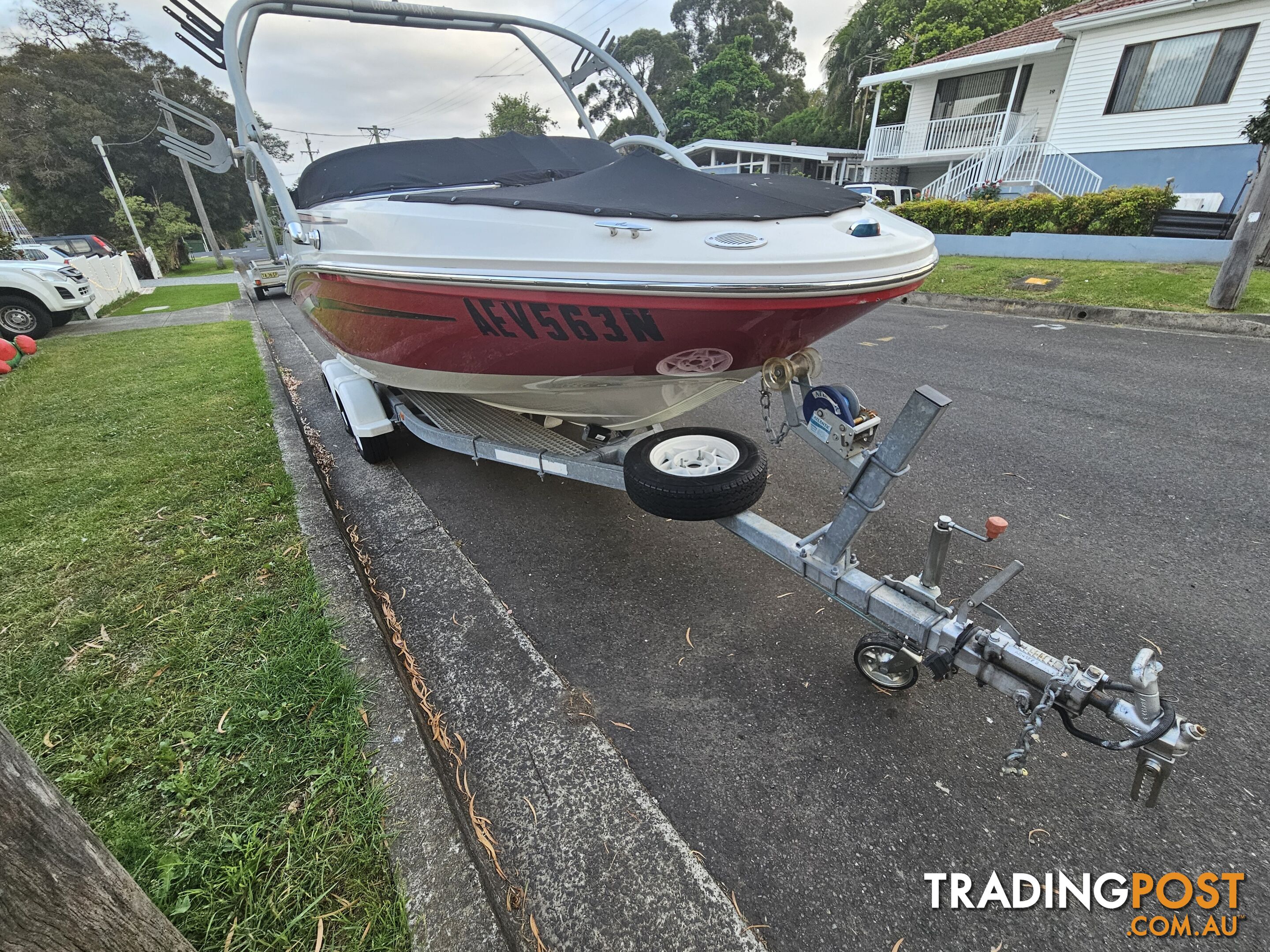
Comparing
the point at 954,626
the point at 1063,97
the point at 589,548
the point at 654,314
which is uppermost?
the point at 1063,97

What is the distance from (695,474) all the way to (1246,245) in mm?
7321

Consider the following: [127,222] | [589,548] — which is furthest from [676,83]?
[589,548]

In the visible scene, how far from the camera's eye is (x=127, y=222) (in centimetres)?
2283

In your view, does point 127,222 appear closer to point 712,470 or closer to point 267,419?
point 267,419

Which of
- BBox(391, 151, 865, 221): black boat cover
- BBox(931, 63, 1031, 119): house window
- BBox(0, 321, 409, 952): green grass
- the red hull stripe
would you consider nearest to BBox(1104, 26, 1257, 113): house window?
BBox(931, 63, 1031, 119): house window

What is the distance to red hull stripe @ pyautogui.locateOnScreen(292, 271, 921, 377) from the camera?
6.36 ft

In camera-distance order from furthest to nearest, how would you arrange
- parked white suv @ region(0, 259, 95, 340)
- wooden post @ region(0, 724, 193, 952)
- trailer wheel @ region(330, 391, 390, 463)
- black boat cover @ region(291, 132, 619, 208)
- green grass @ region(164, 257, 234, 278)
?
green grass @ region(164, 257, 234, 278) → parked white suv @ region(0, 259, 95, 340) → trailer wheel @ region(330, 391, 390, 463) → black boat cover @ region(291, 132, 619, 208) → wooden post @ region(0, 724, 193, 952)

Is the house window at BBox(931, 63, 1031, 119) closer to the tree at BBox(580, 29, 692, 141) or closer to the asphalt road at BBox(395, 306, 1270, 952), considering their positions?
the asphalt road at BBox(395, 306, 1270, 952)

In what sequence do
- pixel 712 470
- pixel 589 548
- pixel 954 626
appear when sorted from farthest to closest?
pixel 589 548, pixel 712 470, pixel 954 626

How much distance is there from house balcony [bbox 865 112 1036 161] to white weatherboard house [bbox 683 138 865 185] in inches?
129

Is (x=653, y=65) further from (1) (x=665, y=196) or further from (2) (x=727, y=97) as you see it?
(1) (x=665, y=196)

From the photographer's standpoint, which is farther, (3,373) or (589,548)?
(3,373)

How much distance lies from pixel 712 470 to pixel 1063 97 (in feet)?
52.2

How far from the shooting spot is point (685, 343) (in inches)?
81.1
